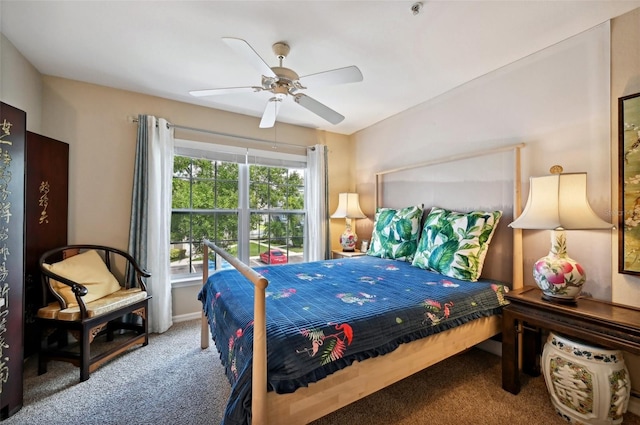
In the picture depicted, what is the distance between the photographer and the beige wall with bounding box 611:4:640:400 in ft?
5.47

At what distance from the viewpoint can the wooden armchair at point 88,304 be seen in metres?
1.96

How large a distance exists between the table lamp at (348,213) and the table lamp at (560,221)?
2147mm

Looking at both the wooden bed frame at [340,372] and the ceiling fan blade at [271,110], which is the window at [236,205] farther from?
the wooden bed frame at [340,372]

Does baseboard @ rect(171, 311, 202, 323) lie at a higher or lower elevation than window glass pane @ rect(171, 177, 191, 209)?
lower

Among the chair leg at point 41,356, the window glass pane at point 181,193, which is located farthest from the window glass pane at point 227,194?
the chair leg at point 41,356

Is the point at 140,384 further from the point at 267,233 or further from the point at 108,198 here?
the point at 267,233

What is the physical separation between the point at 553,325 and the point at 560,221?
633 millimetres

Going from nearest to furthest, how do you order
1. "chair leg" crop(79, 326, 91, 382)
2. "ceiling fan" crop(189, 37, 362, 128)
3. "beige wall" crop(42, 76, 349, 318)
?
"ceiling fan" crop(189, 37, 362, 128)
"chair leg" crop(79, 326, 91, 382)
"beige wall" crop(42, 76, 349, 318)

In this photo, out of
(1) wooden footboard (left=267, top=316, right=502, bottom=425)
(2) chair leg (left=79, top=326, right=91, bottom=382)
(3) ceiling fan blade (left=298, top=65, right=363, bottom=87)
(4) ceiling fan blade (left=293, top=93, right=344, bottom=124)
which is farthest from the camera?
(4) ceiling fan blade (left=293, top=93, right=344, bottom=124)

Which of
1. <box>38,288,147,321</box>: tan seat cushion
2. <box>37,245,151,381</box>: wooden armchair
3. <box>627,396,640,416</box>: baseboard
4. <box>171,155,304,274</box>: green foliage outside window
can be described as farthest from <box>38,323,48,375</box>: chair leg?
<box>627,396,640,416</box>: baseboard

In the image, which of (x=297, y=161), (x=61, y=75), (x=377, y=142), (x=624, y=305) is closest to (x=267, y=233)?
(x=297, y=161)

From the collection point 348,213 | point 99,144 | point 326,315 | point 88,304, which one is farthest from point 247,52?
point 348,213

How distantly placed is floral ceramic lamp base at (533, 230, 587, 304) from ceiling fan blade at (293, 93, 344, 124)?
1798 millimetres

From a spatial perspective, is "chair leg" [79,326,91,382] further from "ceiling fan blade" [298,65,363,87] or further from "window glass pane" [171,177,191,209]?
"ceiling fan blade" [298,65,363,87]
